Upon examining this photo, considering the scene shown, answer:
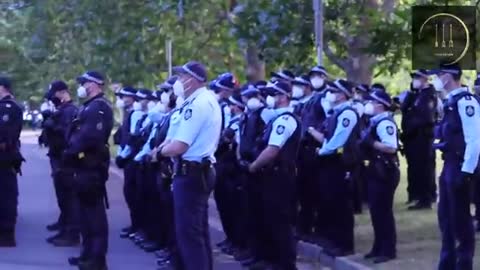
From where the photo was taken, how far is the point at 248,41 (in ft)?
60.2

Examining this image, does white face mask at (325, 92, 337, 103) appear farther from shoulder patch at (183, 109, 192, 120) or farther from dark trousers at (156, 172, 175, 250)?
shoulder patch at (183, 109, 192, 120)

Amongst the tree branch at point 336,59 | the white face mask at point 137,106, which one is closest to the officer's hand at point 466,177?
the white face mask at point 137,106

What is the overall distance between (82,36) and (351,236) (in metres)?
22.5

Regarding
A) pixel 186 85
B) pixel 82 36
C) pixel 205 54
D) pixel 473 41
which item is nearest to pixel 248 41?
pixel 473 41

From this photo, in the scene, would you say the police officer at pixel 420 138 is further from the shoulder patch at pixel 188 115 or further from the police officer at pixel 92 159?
the shoulder patch at pixel 188 115

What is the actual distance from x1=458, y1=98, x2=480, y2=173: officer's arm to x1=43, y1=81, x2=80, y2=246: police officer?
573cm

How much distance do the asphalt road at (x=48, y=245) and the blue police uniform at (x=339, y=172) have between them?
1.84 feet

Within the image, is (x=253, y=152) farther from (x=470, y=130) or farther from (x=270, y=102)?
(x=470, y=130)

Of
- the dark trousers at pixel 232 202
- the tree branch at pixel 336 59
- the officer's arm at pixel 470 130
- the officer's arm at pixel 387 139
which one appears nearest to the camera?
the officer's arm at pixel 470 130

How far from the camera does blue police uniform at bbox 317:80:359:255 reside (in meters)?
13.6

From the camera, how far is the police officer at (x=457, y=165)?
10641 mm

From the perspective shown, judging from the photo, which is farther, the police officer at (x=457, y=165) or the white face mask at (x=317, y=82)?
the white face mask at (x=317, y=82)

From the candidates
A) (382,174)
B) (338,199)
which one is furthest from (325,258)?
(382,174)

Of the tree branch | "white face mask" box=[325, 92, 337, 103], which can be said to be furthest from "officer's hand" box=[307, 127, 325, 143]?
the tree branch
